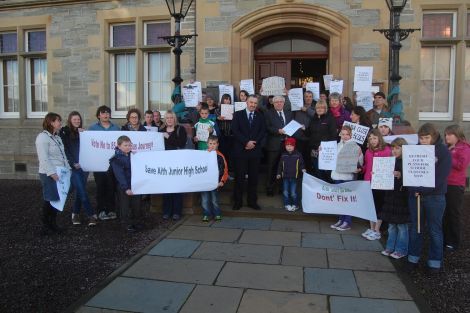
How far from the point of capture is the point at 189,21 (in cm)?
1009

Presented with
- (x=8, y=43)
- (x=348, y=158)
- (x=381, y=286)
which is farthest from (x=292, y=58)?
(x=8, y=43)

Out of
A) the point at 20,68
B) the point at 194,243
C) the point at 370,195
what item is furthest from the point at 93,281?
the point at 20,68

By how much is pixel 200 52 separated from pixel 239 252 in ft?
19.9

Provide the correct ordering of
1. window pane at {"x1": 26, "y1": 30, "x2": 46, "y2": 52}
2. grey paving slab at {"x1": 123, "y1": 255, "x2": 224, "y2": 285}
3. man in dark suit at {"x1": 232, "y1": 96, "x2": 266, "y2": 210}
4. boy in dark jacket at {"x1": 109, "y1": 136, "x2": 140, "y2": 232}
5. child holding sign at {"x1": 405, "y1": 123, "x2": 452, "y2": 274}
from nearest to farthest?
grey paving slab at {"x1": 123, "y1": 255, "x2": 224, "y2": 285}, child holding sign at {"x1": 405, "y1": 123, "x2": 452, "y2": 274}, boy in dark jacket at {"x1": 109, "y1": 136, "x2": 140, "y2": 232}, man in dark suit at {"x1": 232, "y1": 96, "x2": 266, "y2": 210}, window pane at {"x1": 26, "y1": 30, "x2": 46, "y2": 52}

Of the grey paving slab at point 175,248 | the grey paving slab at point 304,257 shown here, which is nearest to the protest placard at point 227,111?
the grey paving slab at point 175,248

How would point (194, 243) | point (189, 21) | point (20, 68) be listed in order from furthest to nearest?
point (20, 68), point (189, 21), point (194, 243)

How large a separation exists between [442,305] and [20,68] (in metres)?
12.1

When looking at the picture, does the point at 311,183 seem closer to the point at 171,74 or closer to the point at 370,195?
the point at 370,195

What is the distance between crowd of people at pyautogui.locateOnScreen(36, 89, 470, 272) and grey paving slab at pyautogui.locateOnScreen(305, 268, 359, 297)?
3.03ft

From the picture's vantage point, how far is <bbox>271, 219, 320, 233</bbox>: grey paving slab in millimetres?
6297

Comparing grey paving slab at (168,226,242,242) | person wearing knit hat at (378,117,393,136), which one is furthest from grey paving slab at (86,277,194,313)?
person wearing knit hat at (378,117,393,136)

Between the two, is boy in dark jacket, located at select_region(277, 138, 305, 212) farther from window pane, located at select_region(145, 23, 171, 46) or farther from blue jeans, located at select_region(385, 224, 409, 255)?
window pane, located at select_region(145, 23, 171, 46)

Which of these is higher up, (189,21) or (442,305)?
(189,21)

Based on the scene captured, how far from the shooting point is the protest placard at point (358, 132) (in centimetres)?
642
